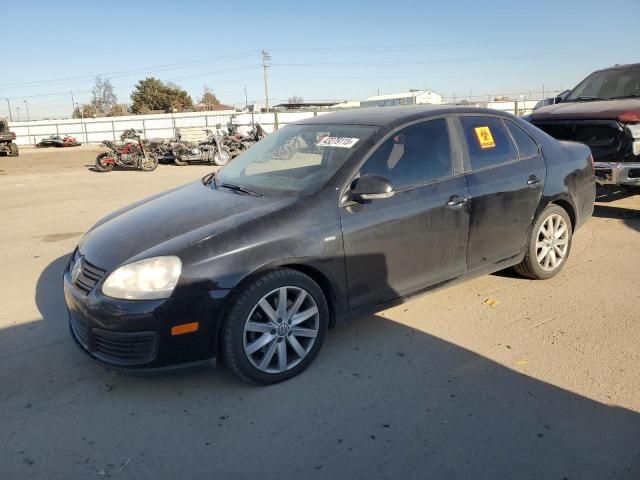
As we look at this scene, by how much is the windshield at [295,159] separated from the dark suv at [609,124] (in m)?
4.49

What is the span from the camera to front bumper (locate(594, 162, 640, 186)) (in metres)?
6.68

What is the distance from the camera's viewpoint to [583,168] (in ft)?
16.9

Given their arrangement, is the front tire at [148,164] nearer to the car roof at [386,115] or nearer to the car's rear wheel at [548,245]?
the car roof at [386,115]

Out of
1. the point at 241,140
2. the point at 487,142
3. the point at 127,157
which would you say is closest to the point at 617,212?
the point at 487,142

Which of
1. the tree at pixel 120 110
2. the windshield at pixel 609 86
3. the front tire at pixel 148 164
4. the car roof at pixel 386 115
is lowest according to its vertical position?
the front tire at pixel 148 164

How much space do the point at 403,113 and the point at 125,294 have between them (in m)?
2.44

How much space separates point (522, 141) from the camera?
463 centimetres

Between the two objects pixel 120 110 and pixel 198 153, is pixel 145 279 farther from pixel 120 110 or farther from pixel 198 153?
pixel 120 110

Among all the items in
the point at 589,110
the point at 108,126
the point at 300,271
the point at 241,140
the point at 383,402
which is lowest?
the point at 383,402

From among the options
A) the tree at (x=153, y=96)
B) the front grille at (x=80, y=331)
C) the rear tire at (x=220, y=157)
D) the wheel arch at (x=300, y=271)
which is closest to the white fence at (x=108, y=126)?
the rear tire at (x=220, y=157)

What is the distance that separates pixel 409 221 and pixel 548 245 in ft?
6.22

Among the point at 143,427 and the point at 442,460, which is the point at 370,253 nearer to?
the point at 442,460

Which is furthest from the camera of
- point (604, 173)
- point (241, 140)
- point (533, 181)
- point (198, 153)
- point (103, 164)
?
point (241, 140)

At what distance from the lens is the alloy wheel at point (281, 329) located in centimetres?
315
